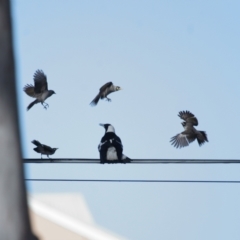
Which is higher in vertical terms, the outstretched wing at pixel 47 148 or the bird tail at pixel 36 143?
the bird tail at pixel 36 143

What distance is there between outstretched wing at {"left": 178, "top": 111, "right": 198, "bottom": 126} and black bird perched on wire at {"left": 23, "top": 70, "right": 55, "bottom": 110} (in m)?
1.91

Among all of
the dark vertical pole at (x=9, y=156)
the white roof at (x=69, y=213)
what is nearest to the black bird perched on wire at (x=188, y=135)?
the white roof at (x=69, y=213)

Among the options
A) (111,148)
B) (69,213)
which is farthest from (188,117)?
(69,213)

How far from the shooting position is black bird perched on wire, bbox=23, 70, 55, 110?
1158cm

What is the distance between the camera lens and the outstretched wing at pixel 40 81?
1189cm

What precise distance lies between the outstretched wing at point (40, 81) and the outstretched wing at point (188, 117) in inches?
79.1

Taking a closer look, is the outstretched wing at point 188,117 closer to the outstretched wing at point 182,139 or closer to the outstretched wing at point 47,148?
the outstretched wing at point 182,139

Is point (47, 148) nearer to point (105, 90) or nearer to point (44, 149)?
point (44, 149)

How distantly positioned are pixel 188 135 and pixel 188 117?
0.59m

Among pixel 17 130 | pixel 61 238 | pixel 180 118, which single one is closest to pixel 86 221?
pixel 61 238

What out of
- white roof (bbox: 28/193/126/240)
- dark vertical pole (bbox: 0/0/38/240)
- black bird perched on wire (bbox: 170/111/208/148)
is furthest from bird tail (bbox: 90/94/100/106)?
dark vertical pole (bbox: 0/0/38/240)

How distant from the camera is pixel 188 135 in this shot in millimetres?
11234

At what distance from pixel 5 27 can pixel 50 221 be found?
14.2ft

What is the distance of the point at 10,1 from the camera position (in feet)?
5.93
